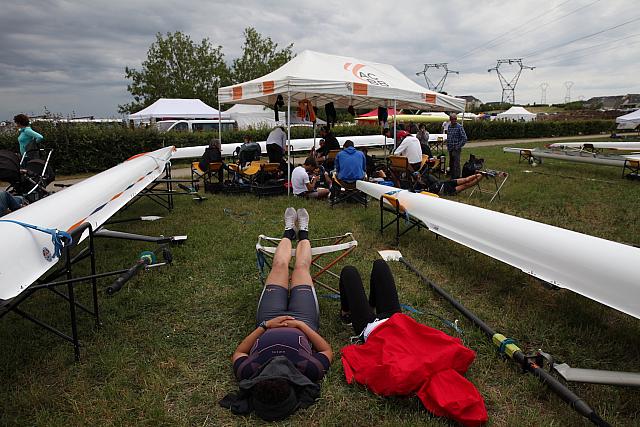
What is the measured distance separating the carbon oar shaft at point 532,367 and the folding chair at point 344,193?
13.1 ft

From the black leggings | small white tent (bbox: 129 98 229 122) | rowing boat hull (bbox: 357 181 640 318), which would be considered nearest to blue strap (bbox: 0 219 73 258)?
the black leggings

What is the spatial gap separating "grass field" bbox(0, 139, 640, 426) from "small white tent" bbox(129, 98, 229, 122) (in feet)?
55.9

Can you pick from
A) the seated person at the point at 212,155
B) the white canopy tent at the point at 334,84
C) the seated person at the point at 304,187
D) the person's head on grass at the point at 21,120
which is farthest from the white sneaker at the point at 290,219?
the person's head on grass at the point at 21,120

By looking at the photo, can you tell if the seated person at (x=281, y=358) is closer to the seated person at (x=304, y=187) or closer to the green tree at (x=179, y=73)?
the seated person at (x=304, y=187)

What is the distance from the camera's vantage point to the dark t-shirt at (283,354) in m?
2.41

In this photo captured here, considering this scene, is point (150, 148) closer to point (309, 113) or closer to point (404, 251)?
point (309, 113)

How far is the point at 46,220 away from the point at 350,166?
528cm

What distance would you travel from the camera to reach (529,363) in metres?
2.56

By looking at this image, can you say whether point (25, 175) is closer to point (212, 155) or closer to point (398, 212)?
point (212, 155)

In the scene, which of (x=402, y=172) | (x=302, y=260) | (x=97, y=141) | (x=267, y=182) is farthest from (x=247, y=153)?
(x=97, y=141)

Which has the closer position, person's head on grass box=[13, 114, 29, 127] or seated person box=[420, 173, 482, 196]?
person's head on grass box=[13, 114, 29, 127]

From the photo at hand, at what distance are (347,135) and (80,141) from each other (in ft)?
40.1

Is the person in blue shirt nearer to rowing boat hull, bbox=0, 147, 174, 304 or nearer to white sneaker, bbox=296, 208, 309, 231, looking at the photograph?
white sneaker, bbox=296, 208, 309, 231

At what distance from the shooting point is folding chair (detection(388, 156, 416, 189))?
27.8 feet
